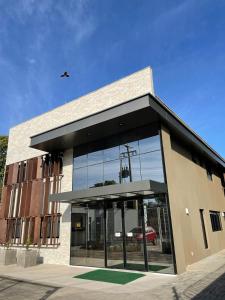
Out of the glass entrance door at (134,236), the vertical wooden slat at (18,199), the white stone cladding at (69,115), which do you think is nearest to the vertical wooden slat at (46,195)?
the white stone cladding at (69,115)

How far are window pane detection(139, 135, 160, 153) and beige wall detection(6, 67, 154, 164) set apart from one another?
2.13 m

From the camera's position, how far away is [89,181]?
1301cm

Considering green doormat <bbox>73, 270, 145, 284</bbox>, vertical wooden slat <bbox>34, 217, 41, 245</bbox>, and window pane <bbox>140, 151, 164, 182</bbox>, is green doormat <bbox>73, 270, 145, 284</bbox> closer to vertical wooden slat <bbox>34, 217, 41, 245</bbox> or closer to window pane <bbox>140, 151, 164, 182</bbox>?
window pane <bbox>140, 151, 164, 182</bbox>

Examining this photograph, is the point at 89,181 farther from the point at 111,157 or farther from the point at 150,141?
the point at 150,141

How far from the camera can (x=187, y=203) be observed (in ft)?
39.8

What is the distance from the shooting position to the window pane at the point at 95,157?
12.9 metres

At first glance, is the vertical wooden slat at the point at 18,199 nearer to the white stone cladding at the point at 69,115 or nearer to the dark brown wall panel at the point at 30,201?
the dark brown wall panel at the point at 30,201

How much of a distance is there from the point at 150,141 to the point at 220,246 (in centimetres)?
975

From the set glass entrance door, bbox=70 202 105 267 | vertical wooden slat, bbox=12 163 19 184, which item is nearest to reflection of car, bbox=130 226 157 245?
glass entrance door, bbox=70 202 105 267

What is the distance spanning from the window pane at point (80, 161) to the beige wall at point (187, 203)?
15.9 ft

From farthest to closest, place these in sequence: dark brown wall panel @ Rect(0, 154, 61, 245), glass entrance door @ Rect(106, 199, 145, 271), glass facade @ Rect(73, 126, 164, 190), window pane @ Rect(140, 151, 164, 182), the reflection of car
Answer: dark brown wall panel @ Rect(0, 154, 61, 245), glass facade @ Rect(73, 126, 164, 190), window pane @ Rect(140, 151, 164, 182), glass entrance door @ Rect(106, 199, 145, 271), the reflection of car

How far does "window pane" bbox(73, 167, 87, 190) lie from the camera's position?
13266 mm

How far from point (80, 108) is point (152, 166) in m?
6.31

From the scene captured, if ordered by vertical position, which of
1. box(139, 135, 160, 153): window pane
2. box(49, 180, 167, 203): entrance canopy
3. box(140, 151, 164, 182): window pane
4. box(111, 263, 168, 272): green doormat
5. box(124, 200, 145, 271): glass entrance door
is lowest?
box(111, 263, 168, 272): green doormat
